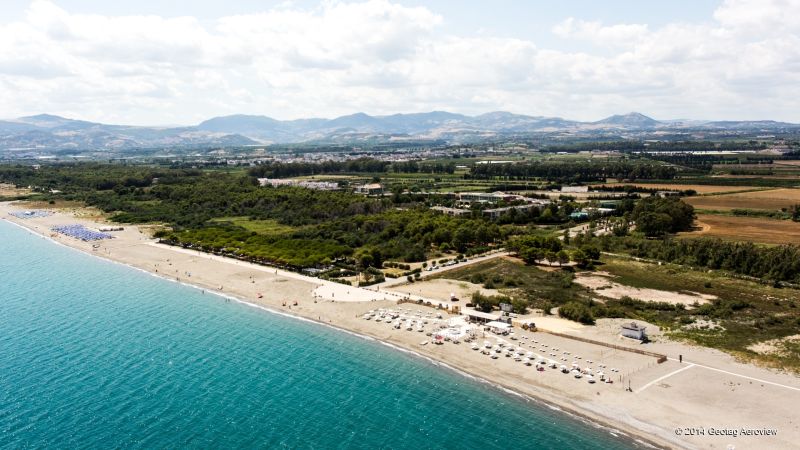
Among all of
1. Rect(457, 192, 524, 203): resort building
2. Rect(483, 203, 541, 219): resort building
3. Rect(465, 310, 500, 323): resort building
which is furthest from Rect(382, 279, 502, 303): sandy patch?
Rect(457, 192, 524, 203): resort building

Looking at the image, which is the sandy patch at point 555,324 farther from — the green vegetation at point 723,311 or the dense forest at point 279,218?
the dense forest at point 279,218

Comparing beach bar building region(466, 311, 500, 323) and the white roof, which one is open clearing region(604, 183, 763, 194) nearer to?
the white roof

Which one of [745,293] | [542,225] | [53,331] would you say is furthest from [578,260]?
[53,331]

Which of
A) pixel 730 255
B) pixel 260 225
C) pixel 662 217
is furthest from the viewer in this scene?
pixel 260 225

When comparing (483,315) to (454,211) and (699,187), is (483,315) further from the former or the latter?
(699,187)

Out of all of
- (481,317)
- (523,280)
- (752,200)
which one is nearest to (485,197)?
(752,200)

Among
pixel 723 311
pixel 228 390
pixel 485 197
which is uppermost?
pixel 485 197

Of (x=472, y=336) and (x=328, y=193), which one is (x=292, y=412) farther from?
(x=328, y=193)
